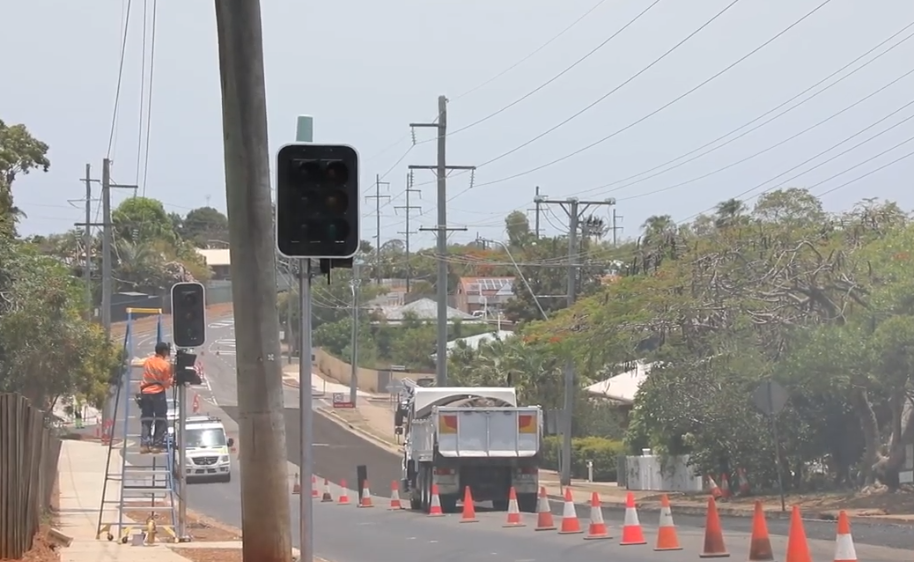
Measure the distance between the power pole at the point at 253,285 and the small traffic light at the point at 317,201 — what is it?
1.96 metres

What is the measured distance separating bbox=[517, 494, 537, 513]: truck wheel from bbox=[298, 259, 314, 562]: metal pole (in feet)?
72.8

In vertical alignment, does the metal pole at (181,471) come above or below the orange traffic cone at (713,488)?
above

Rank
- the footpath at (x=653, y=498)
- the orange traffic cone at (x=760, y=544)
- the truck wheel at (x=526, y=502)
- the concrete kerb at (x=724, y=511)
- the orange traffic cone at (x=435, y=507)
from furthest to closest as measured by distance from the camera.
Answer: the truck wheel at (x=526, y=502)
the orange traffic cone at (x=435, y=507)
the footpath at (x=653, y=498)
the concrete kerb at (x=724, y=511)
the orange traffic cone at (x=760, y=544)

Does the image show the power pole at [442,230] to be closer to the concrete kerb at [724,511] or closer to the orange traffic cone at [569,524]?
the concrete kerb at [724,511]

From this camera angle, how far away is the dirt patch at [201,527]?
20328mm

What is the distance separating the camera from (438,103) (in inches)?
1854

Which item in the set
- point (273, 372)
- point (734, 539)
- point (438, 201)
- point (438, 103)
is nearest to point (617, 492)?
point (438, 201)

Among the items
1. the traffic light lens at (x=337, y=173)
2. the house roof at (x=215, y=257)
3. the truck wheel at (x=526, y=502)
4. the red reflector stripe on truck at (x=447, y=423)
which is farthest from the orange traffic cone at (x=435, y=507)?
the house roof at (x=215, y=257)

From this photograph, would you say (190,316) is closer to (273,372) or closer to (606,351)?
(273,372)

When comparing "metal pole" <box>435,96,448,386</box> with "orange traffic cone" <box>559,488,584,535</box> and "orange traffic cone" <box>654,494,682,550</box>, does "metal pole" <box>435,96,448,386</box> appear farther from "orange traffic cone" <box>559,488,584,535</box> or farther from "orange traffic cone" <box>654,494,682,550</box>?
"orange traffic cone" <box>654,494,682,550</box>

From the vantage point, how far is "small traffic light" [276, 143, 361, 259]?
8.55 m

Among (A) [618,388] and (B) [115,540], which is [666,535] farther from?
(A) [618,388]

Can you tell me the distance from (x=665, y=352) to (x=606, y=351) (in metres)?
1.88

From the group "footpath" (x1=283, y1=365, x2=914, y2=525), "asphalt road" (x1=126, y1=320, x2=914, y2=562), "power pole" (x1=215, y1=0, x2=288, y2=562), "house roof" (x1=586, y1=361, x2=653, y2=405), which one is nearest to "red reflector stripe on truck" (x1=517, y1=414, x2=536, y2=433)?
"asphalt road" (x1=126, y1=320, x2=914, y2=562)
